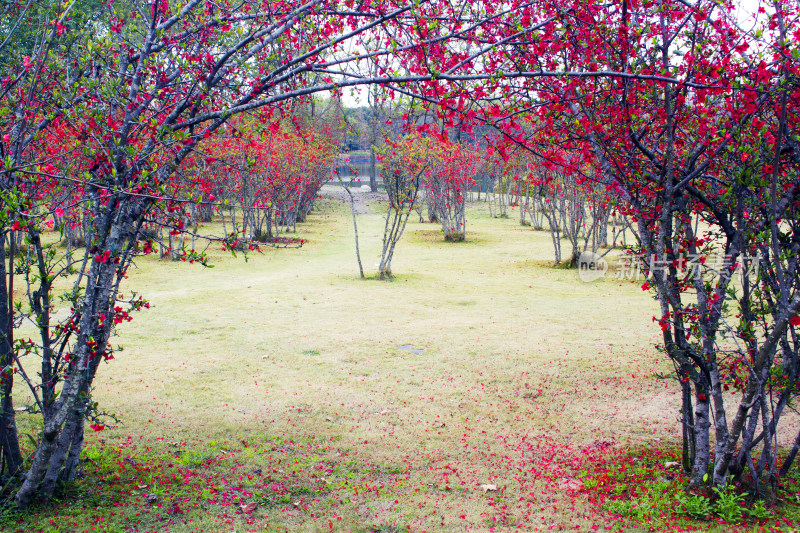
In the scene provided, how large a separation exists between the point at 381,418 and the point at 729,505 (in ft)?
9.46

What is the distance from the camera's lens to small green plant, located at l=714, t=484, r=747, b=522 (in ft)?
11.2

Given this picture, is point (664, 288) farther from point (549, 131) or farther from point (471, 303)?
point (471, 303)

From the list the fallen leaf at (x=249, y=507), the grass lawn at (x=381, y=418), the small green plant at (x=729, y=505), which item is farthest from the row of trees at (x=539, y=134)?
the fallen leaf at (x=249, y=507)

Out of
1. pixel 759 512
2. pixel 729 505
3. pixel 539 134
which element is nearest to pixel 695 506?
pixel 729 505

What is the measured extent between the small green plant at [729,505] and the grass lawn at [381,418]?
0.30 feet

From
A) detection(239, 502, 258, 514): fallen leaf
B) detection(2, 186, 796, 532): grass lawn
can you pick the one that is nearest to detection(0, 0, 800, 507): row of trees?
detection(2, 186, 796, 532): grass lawn

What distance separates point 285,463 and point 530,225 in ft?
73.4

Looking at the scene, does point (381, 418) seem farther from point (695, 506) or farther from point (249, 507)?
point (695, 506)

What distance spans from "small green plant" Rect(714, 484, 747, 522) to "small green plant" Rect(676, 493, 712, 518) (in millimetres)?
58

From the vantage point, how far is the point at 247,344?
7.64m

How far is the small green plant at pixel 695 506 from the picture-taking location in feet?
11.4

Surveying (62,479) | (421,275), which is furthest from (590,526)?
(421,275)

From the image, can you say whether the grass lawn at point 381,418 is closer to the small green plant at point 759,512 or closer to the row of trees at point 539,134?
the small green plant at point 759,512

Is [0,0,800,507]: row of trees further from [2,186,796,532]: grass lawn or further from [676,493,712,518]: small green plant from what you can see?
[2,186,796,532]: grass lawn
